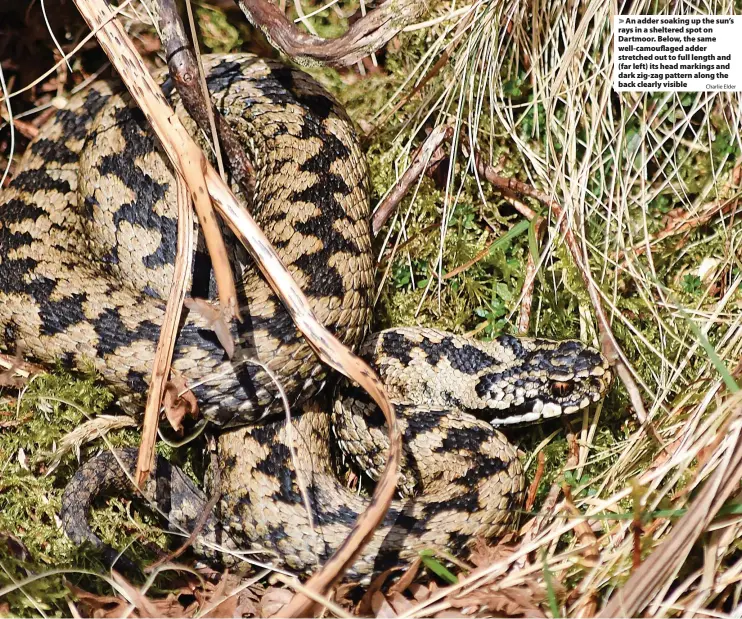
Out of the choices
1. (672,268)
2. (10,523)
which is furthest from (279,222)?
(672,268)

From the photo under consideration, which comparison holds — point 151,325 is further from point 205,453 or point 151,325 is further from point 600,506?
point 600,506

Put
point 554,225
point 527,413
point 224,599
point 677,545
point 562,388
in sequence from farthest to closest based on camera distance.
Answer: point 554,225 < point 527,413 < point 562,388 < point 224,599 < point 677,545

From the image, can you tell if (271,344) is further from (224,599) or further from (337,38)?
(337,38)

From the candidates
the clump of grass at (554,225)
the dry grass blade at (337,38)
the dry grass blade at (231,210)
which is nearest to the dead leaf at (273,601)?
the dry grass blade at (231,210)

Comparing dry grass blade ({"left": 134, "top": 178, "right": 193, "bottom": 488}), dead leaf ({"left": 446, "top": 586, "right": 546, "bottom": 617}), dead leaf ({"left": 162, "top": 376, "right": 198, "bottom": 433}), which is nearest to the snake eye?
dead leaf ({"left": 446, "top": 586, "right": 546, "bottom": 617})

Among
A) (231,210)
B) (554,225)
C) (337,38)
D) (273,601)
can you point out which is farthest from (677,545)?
(337,38)
